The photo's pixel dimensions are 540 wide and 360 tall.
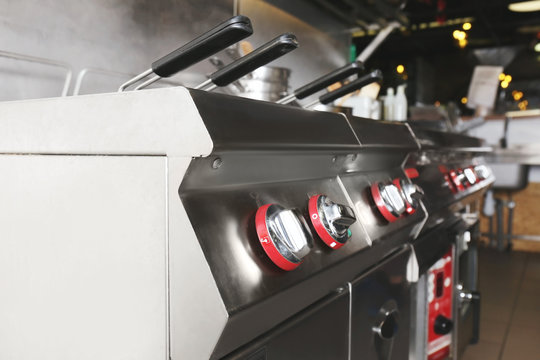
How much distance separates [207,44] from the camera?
614 mm

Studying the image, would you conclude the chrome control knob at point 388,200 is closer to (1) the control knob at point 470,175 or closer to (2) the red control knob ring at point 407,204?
(2) the red control knob ring at point 407,204

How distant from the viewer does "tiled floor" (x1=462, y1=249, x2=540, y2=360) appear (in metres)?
2.43

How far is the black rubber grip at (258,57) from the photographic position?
663 millimetres

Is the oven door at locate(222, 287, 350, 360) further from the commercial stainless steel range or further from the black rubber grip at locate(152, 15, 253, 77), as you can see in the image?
the black rubber grip at locate(152, 15, 253, 77)

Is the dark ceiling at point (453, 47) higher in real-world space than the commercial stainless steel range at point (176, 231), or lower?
higher

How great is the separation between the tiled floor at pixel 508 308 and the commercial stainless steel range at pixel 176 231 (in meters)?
2.00

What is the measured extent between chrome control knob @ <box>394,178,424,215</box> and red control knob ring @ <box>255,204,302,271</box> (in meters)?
0.57

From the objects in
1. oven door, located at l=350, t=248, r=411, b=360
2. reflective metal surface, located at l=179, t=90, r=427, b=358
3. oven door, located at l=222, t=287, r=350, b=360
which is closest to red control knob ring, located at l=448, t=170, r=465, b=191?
oven door, located at l=350, t=248, r=411, b=360

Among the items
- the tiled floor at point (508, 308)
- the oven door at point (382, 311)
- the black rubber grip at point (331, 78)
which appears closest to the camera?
the oven door at point (382, 311)

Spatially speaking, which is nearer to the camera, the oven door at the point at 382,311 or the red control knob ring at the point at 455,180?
the oven door at the point at 382,311

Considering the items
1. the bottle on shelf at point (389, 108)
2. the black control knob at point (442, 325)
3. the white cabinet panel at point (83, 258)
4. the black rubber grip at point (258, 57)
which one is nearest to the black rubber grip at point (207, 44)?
the black rubber grip at point (258, 57)

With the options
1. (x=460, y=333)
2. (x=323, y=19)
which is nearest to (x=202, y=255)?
(x=460, y=333)

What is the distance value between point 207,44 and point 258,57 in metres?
0.11

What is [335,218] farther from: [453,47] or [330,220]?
[453,47]
